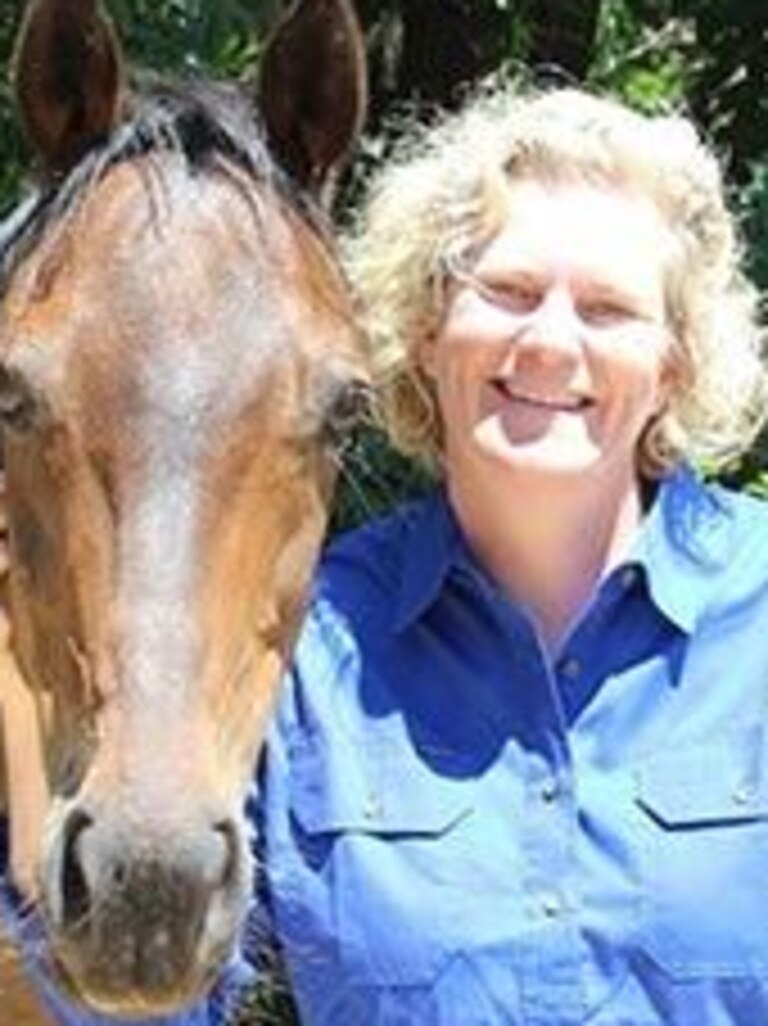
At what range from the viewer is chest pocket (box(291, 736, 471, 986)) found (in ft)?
9.44

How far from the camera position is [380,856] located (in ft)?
9.57

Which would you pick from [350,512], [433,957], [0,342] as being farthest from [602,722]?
[350,512]

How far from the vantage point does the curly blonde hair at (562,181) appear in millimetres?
3043

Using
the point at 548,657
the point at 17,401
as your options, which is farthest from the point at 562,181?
the point at 17,401

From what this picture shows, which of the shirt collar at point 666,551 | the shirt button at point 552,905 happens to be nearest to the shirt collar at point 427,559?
the shirt collar at point 666,551

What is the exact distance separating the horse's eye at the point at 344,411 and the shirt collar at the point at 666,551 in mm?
157

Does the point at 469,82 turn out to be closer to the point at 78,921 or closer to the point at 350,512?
the point at 350,512

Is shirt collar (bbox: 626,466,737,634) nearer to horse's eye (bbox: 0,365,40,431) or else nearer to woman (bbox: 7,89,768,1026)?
woman (bbox: 7,89,768,1026)

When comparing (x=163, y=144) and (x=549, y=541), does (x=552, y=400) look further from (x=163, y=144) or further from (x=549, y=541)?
(x=163, y=144)

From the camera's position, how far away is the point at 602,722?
2.94 metres

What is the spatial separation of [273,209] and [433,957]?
0.82 meters

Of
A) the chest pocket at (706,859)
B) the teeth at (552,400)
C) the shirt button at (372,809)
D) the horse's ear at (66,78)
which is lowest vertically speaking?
the chest pocket at (706,859)

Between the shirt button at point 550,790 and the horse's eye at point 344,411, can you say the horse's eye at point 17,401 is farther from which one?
the shirt button at point 550,790

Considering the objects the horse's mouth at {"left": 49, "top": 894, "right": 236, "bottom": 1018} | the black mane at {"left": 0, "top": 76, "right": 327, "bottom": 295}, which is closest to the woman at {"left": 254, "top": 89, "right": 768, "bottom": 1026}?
the black mane at {"left": 0, "top": 76, "right": 327, "bottom": 295}
